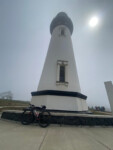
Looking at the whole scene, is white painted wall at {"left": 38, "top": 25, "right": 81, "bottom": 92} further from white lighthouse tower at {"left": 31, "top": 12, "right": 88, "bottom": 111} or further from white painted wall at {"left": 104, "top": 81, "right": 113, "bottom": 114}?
white painted wall at {"left": 104, "top": 81, "right": 113, "bottom": 114}

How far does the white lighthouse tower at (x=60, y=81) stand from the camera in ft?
21.4

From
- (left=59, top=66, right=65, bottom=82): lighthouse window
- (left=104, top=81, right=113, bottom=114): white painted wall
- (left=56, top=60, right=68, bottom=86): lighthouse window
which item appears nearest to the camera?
(left=104, top=81, right=113, bottom=114): white painted wall

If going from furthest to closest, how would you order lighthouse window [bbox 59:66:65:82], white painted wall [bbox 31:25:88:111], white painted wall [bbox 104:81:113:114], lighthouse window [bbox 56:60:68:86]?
1. lighthouse window [bbox 59:66:65:82]
2. lighthouse window [bbox 56:60:68:86]
3. white painted wall [bbox 31:25:88:111]
4. white painted wall [bbox 104:81:113:114]

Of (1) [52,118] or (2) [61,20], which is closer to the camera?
(1) [52,118]

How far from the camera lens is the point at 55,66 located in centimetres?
811

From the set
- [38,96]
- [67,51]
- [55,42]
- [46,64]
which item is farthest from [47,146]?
[55,42]

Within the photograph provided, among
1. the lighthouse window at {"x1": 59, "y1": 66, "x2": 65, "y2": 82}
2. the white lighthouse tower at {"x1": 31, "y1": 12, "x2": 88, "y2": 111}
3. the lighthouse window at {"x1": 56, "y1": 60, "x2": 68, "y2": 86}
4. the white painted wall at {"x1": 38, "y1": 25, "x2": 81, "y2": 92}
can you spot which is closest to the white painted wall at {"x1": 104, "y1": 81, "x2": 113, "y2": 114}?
the white lighthouse tower at {"x1": 31, "y1": 12, "x2": 88, "y2": 111}

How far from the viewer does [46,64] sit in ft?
28.0

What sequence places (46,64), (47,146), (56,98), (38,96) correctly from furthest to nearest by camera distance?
(46,64) → (38,96) → (56,98) → (47,146)

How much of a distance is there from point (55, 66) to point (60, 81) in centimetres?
147

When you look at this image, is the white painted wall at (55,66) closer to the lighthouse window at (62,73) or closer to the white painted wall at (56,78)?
the white painted wall at (56,78)

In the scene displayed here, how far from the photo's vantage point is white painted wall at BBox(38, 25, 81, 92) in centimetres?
749

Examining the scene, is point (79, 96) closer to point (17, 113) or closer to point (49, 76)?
point (49, 76)

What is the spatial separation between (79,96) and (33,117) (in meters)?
3.66
